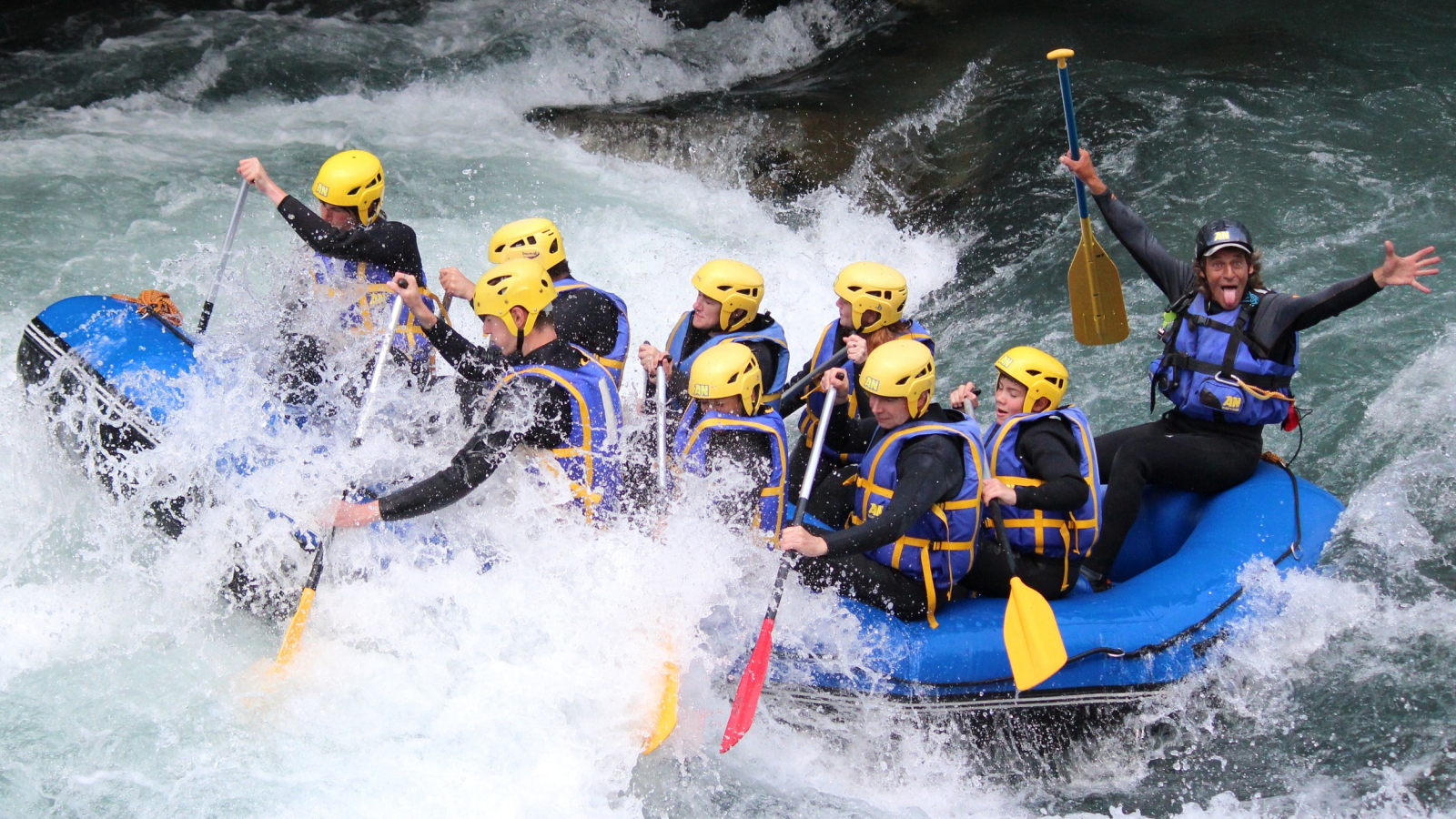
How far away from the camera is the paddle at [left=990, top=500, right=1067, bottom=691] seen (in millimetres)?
3865

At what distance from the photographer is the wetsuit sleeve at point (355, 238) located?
477 cm

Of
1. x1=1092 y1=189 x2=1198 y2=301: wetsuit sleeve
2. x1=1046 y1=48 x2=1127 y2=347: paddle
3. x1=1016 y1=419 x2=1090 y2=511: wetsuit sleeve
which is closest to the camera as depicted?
x1=1016 y1=419 x2=1090 y2=511: wetsuit sleeve

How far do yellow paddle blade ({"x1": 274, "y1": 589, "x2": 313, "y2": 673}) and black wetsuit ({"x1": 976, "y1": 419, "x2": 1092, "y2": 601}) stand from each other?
2384 millimetres

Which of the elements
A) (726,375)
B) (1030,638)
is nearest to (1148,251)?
(1030,638)

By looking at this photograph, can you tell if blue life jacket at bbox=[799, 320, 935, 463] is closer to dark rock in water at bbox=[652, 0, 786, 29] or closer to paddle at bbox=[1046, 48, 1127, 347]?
paddle at bbox=[1046, 48, 1127, 347]

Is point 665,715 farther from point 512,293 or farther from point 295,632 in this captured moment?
point 512,293

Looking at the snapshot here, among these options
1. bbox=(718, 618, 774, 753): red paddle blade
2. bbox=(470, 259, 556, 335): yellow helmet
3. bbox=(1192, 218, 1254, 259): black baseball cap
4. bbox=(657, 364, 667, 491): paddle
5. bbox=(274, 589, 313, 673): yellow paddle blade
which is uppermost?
bbox=(1192, 218, 1254, 259): black baseball cap

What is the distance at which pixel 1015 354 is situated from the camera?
4285 millimetres

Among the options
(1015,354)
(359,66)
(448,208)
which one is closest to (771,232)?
(448,208)

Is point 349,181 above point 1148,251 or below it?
below

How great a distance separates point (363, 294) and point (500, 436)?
4.39 ft

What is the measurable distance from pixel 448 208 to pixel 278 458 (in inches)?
175

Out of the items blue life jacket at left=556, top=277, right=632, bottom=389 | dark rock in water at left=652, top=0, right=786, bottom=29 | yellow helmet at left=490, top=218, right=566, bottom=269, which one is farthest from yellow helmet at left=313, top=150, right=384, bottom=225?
dark rock in water at left=652, top=0, right=786, bottom=29

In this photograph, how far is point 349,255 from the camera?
4801 mm
